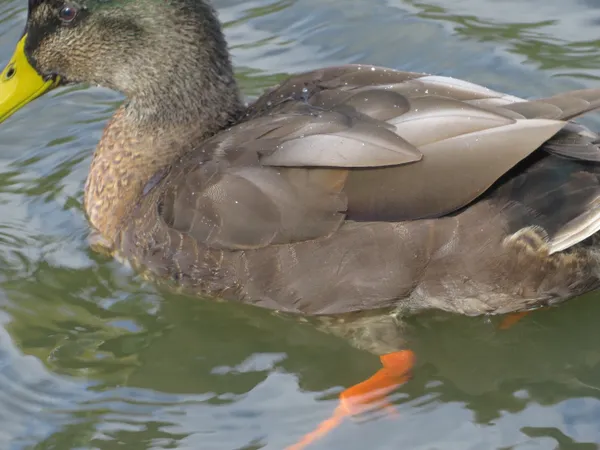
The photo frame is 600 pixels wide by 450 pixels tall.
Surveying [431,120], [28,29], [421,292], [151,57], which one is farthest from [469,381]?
[28,29]

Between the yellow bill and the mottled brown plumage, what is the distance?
0.95 meters

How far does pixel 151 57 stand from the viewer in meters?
6.14

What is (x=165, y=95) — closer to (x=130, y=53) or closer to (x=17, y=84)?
(x=130, y=53)

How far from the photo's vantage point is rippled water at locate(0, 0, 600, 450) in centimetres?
506

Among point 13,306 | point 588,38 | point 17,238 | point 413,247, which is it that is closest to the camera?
point 413,247

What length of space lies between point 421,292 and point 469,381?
456 mm

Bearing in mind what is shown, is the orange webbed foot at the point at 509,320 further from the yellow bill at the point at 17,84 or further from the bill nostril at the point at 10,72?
the bill nostril at the point at 10,72

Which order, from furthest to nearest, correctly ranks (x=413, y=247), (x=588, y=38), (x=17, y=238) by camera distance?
(x=588, y=38) < (x=17, y=238) < (x=413, y=247)

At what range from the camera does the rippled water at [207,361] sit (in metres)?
5.06

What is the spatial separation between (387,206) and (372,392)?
85cm

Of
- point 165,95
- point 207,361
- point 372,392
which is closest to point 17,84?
point 165,95

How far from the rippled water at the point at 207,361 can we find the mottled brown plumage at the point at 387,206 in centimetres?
22

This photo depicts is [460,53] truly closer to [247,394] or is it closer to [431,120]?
[431,120]

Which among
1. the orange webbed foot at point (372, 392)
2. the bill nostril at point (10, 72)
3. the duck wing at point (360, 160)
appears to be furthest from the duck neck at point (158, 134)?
the orange webbed foot at point (372, 392)
